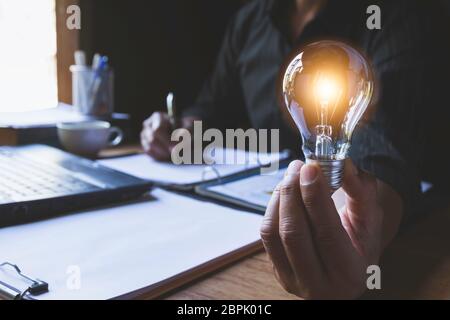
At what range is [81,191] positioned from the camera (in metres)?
0.61

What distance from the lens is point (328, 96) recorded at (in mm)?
395

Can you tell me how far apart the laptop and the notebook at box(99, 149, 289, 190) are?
0.23ft

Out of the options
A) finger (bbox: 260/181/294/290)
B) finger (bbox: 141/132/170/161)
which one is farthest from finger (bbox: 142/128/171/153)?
finger (bbox: 260/181/294/290)

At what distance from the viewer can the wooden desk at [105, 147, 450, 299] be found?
0.42 metres

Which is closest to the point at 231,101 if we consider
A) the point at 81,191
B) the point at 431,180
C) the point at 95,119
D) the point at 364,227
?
the point at 95,119

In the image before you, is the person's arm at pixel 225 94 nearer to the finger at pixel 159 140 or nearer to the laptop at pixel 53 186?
the finger at pixel 159 140

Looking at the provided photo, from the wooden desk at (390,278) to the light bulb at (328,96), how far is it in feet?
0.43

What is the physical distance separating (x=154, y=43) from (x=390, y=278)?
1024 millimetres

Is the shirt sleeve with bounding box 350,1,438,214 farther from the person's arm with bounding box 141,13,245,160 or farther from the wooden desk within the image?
the person's arm with bounding box 141,13,245,160

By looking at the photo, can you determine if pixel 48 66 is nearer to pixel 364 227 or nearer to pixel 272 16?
pixel 272 16

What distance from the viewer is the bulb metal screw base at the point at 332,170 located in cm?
35

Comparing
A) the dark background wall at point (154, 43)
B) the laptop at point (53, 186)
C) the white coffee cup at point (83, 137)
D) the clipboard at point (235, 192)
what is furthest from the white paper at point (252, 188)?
the dark background wall at point (154, 43)

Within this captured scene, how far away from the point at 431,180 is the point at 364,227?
62cm
